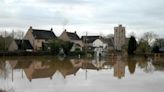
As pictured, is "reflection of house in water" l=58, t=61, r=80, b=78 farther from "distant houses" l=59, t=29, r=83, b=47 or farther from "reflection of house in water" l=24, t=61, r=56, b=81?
"distant houses" l=59, t=29, r=83, b=47

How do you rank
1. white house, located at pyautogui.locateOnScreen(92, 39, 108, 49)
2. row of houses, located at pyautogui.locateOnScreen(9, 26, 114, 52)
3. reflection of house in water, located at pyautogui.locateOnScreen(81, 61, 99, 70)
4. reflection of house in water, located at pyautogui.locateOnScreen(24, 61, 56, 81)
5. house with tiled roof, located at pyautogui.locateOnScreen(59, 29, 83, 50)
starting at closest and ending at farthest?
1. reflection of house in water, located at pyautogui.locateOnScreen(24, 61, 56, 81)
2. reflection of house in water, located at pyautogui.locateOnScreen(81, 61, 99, 70)
3. row of houses, located at pyautogui.locateOnScreen(9, 26, 114, 52)
4. house with tiled roof, located at pyautogui.locateOnScreen(59, 29, 83, 50)
5. white house, located at pyautogui.locateOnScreen(92, 39, 108, 49)

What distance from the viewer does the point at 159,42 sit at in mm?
84312

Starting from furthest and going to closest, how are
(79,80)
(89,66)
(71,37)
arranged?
1. (71,37)
2. (89,66)
3. (79,80)

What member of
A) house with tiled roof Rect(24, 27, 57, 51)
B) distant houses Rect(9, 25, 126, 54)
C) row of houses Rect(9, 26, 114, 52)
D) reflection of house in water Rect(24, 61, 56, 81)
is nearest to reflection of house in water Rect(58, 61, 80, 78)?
reflection of house in water Rect(24, 61, 56, 81)

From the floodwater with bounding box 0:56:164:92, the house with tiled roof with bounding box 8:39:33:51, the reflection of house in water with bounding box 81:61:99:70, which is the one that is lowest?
the reflection of house in water with bounding box 81:61:99:70

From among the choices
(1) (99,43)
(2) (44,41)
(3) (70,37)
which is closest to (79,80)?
(2) (44,41)

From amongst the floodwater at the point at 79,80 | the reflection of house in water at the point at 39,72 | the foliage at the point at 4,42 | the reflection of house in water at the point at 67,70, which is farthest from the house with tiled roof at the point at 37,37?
the floodwater at the point at 79,80

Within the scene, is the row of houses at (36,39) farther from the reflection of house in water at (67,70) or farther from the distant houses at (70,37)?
the reflection of house in water at (67,70)

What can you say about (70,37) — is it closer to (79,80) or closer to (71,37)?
(71,37)

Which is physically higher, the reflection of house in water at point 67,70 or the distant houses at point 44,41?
the distant houses at point 44,41

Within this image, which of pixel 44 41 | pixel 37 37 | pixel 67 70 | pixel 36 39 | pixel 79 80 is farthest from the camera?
pixel 44 41

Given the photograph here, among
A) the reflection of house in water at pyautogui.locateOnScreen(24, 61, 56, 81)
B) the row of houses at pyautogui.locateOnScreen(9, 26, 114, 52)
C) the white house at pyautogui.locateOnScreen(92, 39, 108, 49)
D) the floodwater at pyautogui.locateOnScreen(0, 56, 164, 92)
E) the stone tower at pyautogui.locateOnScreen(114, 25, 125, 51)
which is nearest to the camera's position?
the floodwater at pyautogui.locateOnScreen(0, 56, 164, 92)

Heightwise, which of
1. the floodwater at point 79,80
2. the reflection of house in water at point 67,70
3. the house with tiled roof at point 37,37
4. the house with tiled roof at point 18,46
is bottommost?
the reflection of house in water at point 67,70

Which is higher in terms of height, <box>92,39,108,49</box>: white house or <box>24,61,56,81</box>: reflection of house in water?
<box>92,39,108,49</box>: white house
